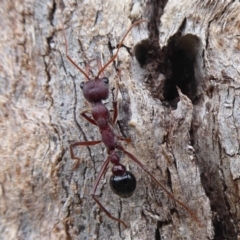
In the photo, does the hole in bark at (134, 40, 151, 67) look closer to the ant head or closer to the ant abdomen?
the ant head

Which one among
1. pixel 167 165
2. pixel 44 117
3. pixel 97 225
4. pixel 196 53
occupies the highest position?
pixel 196 53

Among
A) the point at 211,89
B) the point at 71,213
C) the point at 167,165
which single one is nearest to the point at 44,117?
the point at 71,213

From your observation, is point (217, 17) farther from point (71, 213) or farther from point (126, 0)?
point (71, 213)

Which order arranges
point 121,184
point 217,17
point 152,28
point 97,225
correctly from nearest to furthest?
1. point 121,184
2. point 97,225
3. point 217,17
4. point 152,28

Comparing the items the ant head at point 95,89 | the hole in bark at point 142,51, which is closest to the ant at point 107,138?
the ant head at point 95,89

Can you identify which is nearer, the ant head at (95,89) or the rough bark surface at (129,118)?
the rough bark surface at (129,118)

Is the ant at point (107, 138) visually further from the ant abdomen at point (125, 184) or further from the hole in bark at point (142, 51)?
the hole in bark at point (142, 51)

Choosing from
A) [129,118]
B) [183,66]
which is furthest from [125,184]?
[183,66]
